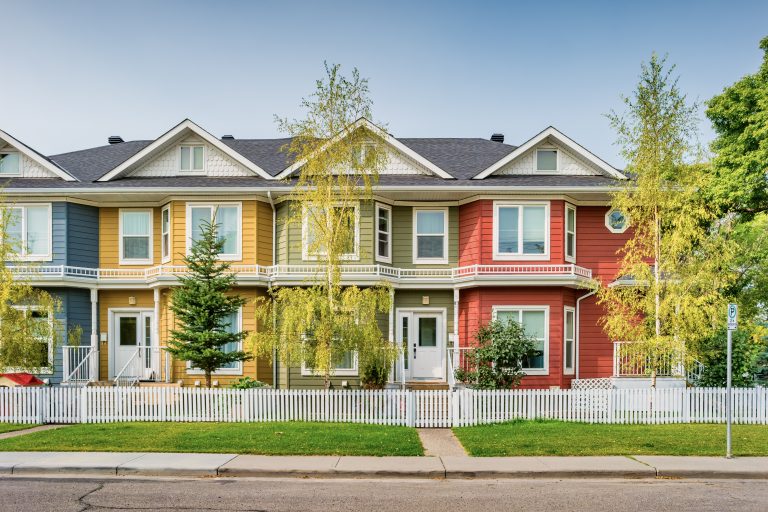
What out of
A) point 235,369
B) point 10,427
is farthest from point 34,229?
point 10,427

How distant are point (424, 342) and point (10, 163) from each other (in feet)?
51.2

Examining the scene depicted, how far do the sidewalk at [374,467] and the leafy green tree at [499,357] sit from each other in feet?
23.4

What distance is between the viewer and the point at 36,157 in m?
22.7

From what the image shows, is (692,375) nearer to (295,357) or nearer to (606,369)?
(606,369)

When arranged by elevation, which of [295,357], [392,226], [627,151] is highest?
[627,151]

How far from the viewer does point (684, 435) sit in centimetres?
1504

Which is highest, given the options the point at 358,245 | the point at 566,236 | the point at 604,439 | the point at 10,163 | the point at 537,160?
the point at 537,160

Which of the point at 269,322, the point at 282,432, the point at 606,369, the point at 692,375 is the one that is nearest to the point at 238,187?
the point at 269,322

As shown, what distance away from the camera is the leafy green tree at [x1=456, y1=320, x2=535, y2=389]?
19.5 m

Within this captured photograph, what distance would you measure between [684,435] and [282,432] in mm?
9027

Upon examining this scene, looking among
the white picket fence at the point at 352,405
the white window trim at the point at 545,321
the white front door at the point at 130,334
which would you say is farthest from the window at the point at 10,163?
the white window trim at the point at 545,321

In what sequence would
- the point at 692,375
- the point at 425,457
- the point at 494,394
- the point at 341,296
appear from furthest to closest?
the point at 692,375 < the point at 341,296 < the point at 494,394 < the point at 425,457

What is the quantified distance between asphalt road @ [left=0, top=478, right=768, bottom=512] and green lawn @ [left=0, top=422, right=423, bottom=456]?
6.47ft

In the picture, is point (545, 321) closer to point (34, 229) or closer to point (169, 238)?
point (169, 238)
